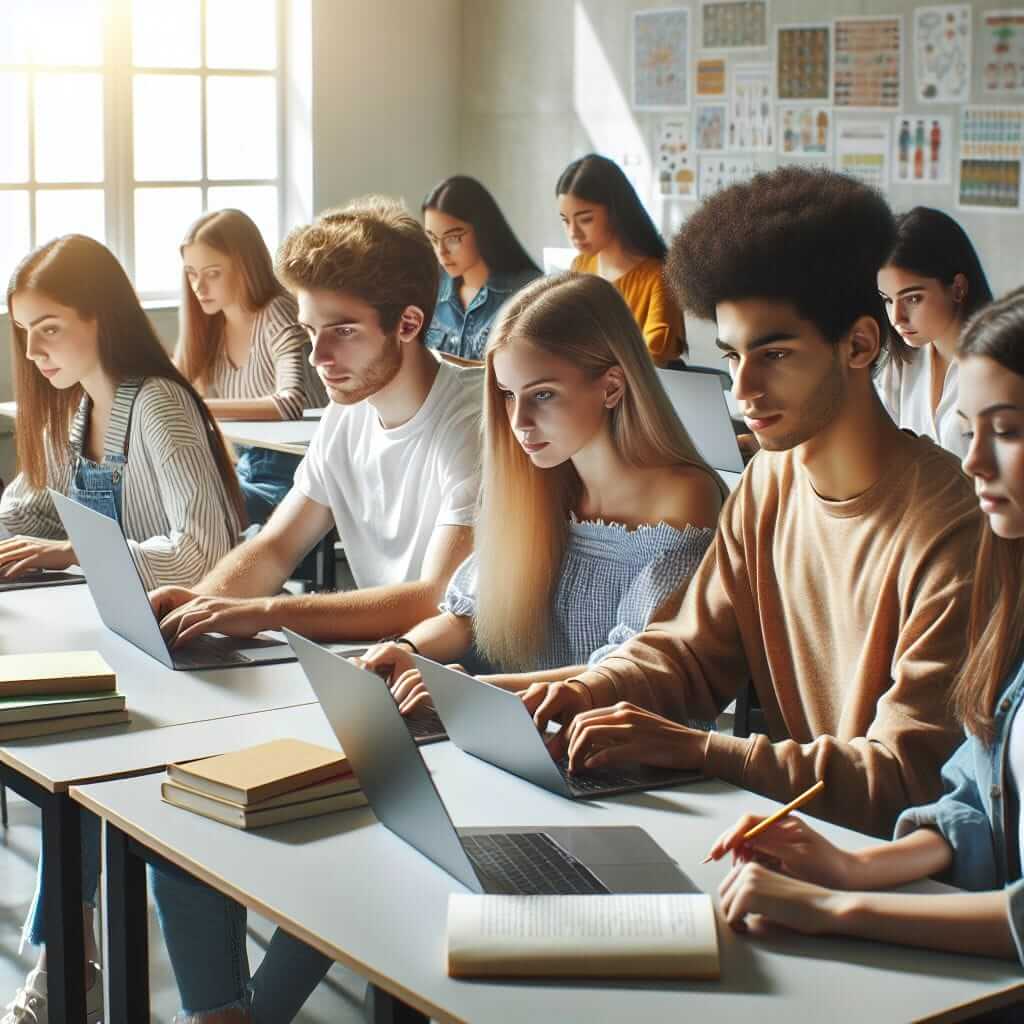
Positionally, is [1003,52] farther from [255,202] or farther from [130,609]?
[130,609]

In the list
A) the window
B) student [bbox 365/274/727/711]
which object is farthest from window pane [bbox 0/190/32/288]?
student [bbox 365/274/727/711]

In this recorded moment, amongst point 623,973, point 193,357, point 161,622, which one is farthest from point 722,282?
point 193,357

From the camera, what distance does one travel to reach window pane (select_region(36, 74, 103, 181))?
6523 millimetres

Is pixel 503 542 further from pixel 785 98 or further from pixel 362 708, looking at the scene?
pixel 785 98

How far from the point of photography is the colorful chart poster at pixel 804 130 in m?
6.02

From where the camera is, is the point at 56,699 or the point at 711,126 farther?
the point at 711,126

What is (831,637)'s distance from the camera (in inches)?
74.3

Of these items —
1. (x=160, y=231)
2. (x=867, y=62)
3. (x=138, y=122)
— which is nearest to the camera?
(x=867, y=62)

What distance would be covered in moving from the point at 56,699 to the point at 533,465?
2.44 ft

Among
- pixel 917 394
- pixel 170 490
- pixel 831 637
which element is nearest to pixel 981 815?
pixel 831 637

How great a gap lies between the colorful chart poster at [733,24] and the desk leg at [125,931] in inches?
205

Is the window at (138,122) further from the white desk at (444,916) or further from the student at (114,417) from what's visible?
the white desk at (444,916)

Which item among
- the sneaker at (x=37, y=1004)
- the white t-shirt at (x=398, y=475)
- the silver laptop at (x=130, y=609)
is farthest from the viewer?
the white t-shirt at (x=398, y=475)

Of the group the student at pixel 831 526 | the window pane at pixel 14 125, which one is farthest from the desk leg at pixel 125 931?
the window pane at pixel 14 125
